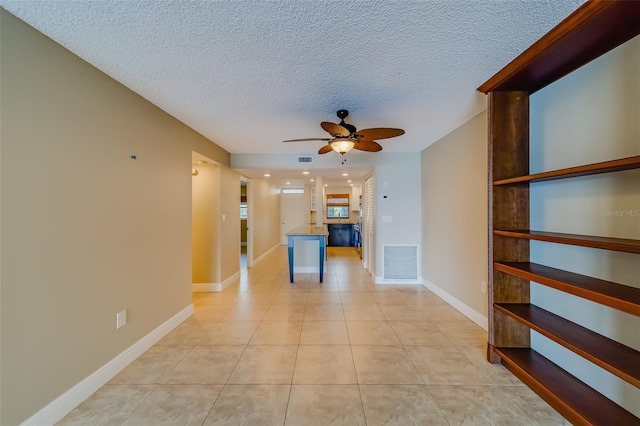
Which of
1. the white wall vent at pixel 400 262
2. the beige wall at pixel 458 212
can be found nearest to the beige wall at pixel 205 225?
the white wall vent at pixel 400 262

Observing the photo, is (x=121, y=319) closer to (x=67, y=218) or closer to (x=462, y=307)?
(x=67, y=218)

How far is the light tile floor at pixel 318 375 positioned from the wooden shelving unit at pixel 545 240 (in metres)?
0.22

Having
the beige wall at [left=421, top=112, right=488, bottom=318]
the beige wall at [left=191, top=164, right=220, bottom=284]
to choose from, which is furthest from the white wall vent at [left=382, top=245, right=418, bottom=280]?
the beige wall at [left=191, top=164, right=220, bottom=284]

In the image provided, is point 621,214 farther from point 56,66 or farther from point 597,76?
point 56,66

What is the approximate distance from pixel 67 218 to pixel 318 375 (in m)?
2.11

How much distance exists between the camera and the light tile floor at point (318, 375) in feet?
5.33

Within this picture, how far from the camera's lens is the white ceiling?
53.1 inches

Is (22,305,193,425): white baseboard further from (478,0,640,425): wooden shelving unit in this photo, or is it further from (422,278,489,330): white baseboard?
(422,278,489,330): white baseboard

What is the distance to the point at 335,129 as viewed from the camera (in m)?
2.41

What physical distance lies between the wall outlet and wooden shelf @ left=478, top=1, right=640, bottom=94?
3573 millimetres

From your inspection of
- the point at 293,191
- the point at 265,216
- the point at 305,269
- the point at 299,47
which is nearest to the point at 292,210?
the point at 293,191

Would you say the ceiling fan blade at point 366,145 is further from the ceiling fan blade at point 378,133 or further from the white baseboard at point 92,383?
the white baseboard at point 92,383

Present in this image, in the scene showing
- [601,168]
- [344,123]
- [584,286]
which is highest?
[344,123]

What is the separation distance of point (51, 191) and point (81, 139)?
0.43 metres
